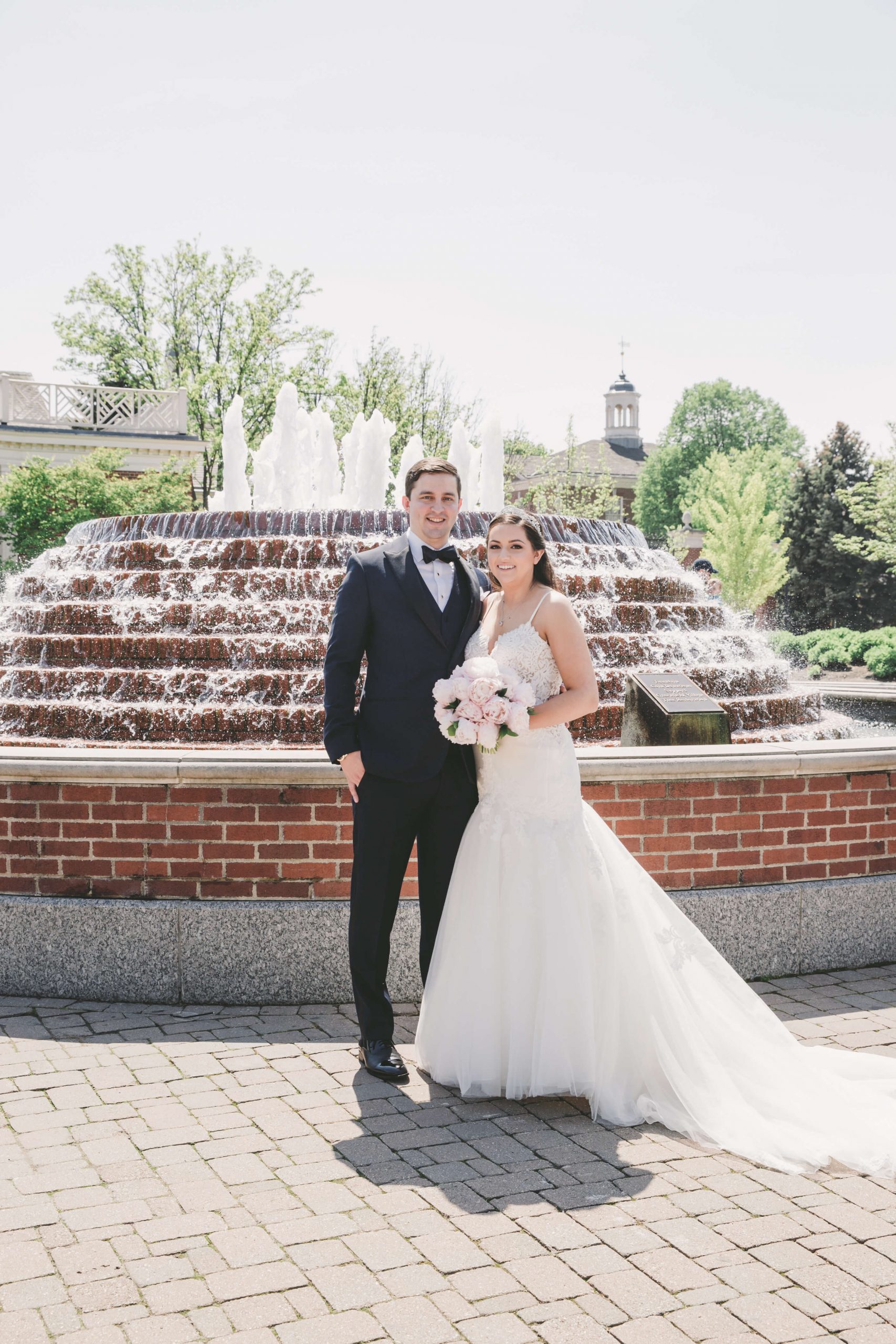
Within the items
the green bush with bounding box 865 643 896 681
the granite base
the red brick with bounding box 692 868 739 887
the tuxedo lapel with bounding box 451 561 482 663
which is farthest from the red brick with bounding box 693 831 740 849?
the green bush with bounding box 865 643 896 681

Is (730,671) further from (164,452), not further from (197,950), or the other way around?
(164,452)

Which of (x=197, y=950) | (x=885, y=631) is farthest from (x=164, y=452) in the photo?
(x=197, y=950)

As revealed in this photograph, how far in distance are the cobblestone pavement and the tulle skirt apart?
179 mm

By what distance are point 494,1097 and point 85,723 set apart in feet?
15.1

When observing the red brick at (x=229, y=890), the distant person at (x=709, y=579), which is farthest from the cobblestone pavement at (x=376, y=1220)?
the distant person at (x=709, y=579)

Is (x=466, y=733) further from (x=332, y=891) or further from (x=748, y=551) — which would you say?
(x=748, y=551)

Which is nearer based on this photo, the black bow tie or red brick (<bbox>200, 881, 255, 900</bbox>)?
the black bow tie

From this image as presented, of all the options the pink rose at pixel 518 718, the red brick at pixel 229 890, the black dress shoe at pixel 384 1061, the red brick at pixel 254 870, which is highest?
the pink rose at pixel 518 718

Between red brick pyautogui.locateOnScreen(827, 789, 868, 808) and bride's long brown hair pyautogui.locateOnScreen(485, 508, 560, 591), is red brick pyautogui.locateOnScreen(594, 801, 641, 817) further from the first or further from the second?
bride's long brown hair pyautogui.locateOnScreen(485, 508, 560, 591)

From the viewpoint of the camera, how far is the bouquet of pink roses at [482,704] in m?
4.30

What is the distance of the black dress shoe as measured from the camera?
4.57m

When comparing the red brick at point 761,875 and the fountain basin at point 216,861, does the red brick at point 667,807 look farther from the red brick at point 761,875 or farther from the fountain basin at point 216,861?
the red brick at point 761,875

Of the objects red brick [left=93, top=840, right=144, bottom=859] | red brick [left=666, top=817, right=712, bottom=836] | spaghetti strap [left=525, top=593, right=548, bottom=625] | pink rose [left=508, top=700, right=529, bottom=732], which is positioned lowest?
red brick [left=93, top=840, right=144, bottom=859]

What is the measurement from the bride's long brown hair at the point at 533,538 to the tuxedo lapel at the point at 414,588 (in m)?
0.27
